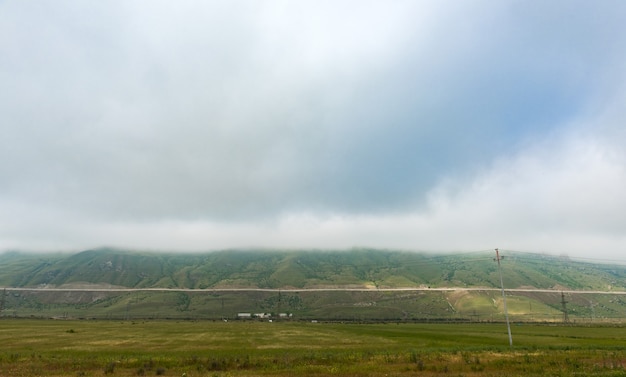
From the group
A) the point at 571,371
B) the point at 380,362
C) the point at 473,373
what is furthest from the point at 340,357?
the point at 571,371

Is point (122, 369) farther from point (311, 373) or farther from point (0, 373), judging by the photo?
point (311, 373)

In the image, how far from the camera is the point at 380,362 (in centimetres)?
4222

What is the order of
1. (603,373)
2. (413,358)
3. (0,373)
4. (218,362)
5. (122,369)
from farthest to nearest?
1. (413,358)
2. (218,362)
3. (122,369)
4. (0,373)
5. (603,373)

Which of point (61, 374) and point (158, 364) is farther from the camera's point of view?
point (158, 364)

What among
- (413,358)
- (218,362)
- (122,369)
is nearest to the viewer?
(122,369)

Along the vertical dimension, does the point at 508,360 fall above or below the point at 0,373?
below

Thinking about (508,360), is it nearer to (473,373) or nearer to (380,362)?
(473,373)

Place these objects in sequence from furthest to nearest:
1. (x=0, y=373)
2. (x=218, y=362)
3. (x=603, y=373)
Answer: (x=218, y=362) → (x=0, y=373) → (x=603, y=373)

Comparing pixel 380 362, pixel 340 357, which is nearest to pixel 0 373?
pixel 340 357

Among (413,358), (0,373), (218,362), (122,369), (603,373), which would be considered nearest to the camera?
(603,373)

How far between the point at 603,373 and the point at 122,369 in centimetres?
4495

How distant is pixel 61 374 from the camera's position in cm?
3412

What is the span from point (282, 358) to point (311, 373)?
1044 cm

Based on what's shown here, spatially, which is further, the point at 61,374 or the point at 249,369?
the point at 249,369
